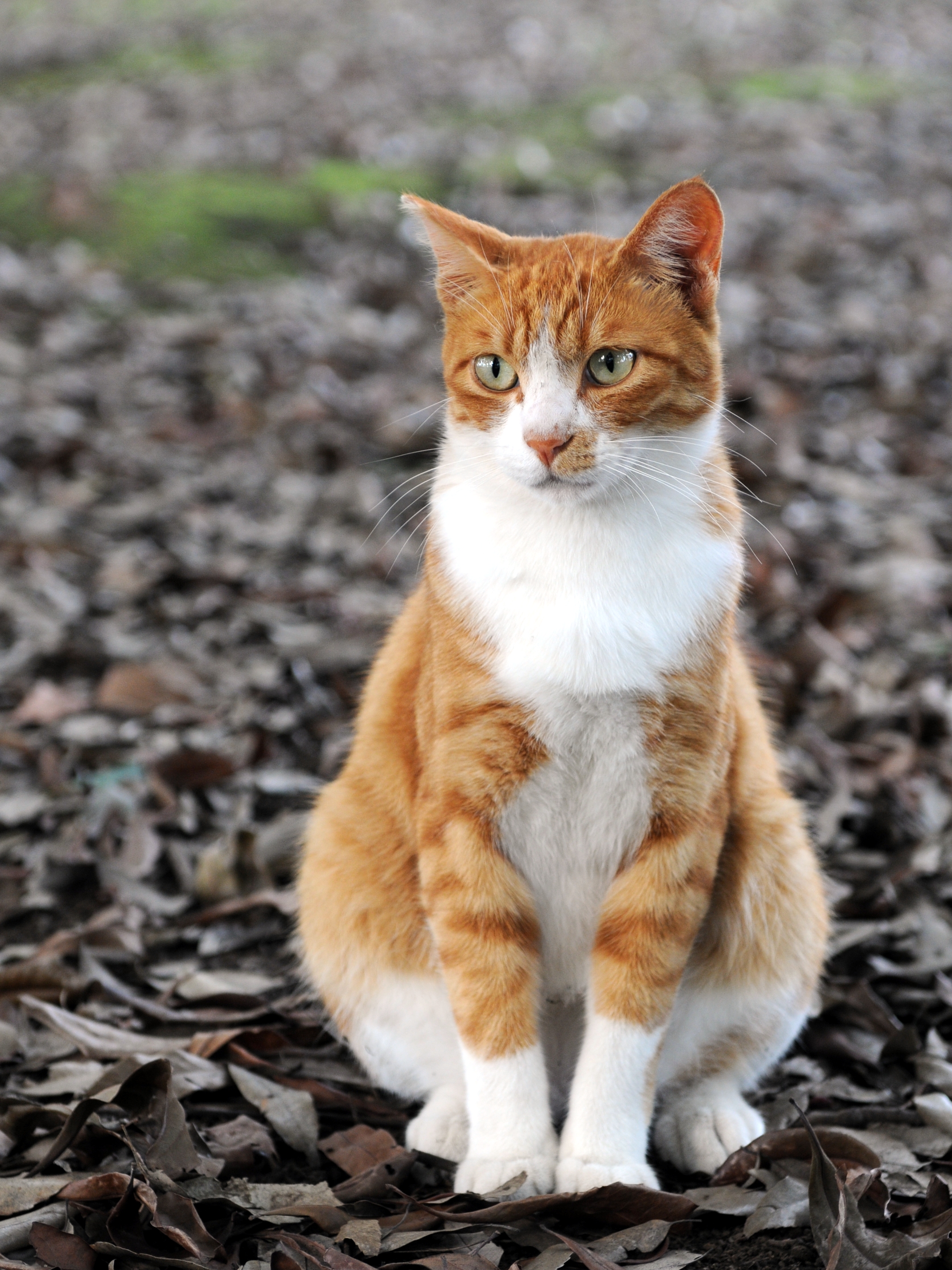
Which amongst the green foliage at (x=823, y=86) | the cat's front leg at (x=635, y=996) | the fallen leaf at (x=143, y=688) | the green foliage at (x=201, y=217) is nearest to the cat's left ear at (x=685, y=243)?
the cat's front leg at (x=635, y=996)

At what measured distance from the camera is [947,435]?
6.11 m

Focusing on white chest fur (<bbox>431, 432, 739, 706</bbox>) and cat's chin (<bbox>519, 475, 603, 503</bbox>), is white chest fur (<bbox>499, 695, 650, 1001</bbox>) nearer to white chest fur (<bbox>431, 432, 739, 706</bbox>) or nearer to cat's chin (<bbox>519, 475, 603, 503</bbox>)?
white chest fur (<bbox>431, 432, 739, 706</bbox>)

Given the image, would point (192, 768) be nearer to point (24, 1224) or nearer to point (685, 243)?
point (24, 1224)

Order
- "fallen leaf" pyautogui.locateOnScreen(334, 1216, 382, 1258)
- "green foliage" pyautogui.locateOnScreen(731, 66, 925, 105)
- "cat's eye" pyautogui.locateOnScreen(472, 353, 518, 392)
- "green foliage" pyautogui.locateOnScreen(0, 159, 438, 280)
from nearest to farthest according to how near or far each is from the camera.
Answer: "fallen leaf" pyautogui.locateOnScreen(334, 1216, 382, 1258)
"cat's eye" pyautogui.locateOnScreen(472, 353, 518, 392)
"green foliage" pyautogui.locateOnScreen(0, 159, 438, 280)
"green foliage" pyautogui.locateOnScreen(731, 66, 925, 105)

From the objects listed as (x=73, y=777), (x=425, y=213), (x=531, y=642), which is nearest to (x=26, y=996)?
(x=73, y=777)

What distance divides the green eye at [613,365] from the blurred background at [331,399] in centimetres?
72

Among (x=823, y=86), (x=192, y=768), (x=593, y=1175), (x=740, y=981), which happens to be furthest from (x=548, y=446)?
(x=823, y=86)

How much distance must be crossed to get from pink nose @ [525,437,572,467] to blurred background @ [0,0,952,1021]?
2.52 feet

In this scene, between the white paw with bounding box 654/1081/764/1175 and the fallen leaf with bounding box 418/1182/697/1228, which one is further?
the white paw with bounding box 654/1081/764/1175

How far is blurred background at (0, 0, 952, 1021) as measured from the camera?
3.68 m

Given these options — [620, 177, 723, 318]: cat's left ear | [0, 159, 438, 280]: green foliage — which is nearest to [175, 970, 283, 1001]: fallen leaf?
[620, 177, 723, 318]: cat's left ear

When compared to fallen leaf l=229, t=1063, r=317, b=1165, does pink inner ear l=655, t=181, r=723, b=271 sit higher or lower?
higher

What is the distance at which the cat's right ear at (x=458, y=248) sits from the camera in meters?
2.34

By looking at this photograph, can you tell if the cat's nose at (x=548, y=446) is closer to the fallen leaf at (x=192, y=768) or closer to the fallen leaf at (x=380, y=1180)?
the fallen leaf at (x=380, y=1180)
